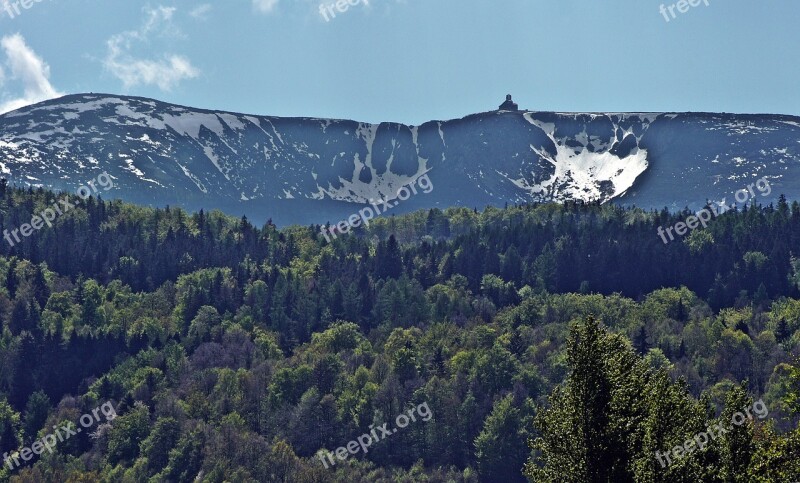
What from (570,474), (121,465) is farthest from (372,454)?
(570,474)

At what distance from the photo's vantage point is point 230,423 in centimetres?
19712

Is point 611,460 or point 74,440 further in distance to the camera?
point 74,440

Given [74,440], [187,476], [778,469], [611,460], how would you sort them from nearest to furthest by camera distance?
[778,469], [611,460], [187,476], [74,440]

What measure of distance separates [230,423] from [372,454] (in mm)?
26633

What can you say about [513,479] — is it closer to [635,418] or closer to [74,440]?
[74,440]

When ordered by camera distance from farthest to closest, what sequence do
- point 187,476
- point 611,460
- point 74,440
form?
1. point 74,440
2. point 187,476
3. point 611,460

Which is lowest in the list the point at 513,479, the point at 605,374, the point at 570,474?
the point at 513,479

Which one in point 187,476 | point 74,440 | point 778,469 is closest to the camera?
point 778,469

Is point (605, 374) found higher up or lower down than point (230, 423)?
higher up

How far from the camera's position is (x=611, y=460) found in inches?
2109

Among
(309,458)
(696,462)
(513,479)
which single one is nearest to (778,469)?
(696,462)

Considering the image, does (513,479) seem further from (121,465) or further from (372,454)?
(121,465)

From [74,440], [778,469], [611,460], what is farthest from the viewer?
[74,440]

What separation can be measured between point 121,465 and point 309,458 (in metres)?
31.9
